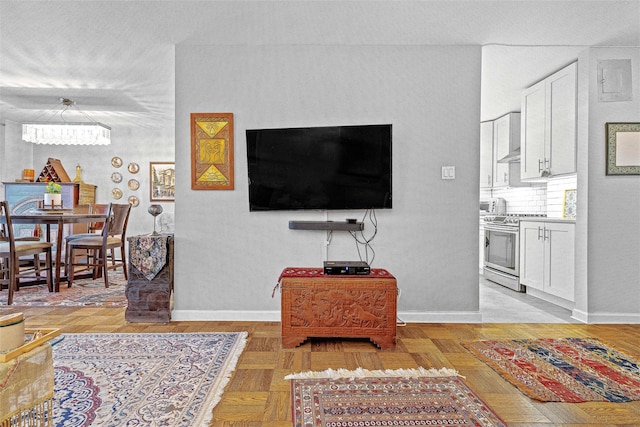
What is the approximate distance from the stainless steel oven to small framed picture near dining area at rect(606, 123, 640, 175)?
1.29 meters

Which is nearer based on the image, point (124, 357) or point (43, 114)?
point (124, 357)

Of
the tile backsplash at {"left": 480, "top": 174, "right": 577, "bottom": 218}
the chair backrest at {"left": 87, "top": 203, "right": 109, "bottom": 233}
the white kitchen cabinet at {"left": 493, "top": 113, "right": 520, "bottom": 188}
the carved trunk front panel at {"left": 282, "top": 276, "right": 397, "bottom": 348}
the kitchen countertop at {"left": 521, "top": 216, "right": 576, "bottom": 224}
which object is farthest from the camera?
the chair backrest at {"left": 87, "top": 203, "right": 109, "bottom": 233}

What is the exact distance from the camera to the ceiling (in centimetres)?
286

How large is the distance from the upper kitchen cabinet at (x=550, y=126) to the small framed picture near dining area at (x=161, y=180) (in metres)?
5.63

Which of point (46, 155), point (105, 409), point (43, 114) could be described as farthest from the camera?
point (46, 155)

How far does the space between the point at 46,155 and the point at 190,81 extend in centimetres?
511

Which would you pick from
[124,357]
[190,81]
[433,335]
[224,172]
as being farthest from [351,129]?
[124,357]

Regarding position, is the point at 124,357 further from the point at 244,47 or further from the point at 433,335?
the point at 244,47

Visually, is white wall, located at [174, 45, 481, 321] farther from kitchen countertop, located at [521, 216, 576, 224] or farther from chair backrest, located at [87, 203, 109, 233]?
chair backrest, located at [87, 203, 109, 233]

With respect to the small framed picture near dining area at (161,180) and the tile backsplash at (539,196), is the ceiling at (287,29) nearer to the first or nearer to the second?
the tile backsplash at (539,196)

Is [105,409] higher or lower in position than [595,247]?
lower

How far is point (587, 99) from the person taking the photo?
352 cm

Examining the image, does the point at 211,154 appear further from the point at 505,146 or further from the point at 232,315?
the point at 505,146

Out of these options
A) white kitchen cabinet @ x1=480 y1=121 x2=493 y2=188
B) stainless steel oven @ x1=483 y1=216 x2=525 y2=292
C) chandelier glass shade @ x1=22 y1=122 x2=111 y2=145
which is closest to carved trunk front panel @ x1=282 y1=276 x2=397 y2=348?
stainless steel oven @ x1=483 y1=216 x2=525 y2=292
